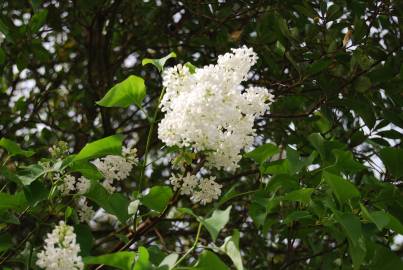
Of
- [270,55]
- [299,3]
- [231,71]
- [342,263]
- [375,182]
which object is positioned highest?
[299,3]

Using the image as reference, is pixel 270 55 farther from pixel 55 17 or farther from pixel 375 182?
pixel 55 17

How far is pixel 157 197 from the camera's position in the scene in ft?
4.50

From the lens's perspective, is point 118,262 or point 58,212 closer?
point 118,262

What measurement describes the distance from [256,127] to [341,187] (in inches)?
45.0

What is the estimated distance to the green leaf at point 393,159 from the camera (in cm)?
159

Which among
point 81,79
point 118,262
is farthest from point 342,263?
point 81,79

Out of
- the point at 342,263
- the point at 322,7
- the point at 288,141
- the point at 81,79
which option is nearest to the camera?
the point at 342,263

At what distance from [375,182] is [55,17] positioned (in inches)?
62.2

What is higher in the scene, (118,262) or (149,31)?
(149,31)

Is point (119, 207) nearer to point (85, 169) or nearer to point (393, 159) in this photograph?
point (85, 169)

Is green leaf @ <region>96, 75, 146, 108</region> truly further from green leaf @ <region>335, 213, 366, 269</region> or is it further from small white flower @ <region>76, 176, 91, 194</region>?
green leaf @ <region>335, 213, 366, 269</region>

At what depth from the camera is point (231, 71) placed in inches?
52.5

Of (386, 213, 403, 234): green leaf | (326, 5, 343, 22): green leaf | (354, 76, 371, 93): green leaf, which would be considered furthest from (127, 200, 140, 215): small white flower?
(326, 5, 343, 22): green leaf

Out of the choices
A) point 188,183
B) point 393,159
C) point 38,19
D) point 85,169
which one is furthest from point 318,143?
point 38,19
